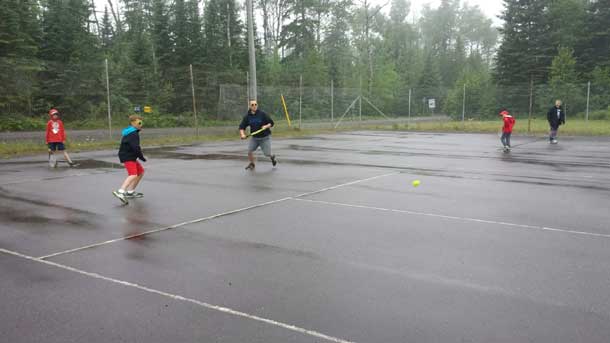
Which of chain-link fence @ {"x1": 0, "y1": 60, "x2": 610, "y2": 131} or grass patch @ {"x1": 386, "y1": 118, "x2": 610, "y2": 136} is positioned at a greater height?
chain-link fence @ {"x1": 0, "y1": 60, "x2": 610, "y2": 131}

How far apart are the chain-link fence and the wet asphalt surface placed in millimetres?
9720

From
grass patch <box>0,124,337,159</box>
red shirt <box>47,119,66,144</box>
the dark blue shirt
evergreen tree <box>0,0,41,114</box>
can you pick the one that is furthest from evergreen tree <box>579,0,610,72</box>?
red shirt <box>47,119,66,144</box>

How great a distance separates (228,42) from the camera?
1725 inches

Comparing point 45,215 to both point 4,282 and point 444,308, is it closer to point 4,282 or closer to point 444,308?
point 4,282

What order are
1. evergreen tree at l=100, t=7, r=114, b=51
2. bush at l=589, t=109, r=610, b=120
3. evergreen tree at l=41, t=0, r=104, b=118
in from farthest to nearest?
evergreen tree at l=100, t=7, r=114, b=51, bush at l=589, t=109, r=610, b=120, evergreen tree at l=41, t=0, r=104, b=118

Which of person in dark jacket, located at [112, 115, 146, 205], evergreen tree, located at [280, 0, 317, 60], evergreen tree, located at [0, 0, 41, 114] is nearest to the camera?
person in dark jacket, located at [112, 115, 146, 205]

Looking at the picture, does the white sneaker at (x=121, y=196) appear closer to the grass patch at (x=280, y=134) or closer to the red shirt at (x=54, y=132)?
the red shirt at (x=54, y=132)

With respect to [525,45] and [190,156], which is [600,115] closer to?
[525,45]

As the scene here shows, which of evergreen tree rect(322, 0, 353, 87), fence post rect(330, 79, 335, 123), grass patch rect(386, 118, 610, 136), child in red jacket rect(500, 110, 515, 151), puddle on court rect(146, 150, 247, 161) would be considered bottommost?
puddle on court rect(146, 150, 247, 161)

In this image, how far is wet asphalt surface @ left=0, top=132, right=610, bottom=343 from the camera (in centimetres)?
386

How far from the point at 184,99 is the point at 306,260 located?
2041 centimetres

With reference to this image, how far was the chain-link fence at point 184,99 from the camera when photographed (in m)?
19.9

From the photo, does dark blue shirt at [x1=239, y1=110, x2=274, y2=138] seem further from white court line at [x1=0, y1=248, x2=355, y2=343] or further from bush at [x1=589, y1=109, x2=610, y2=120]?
bush at [x1=589, y1=109, x2=610, y2=120]

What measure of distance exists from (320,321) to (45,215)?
5.41 m
